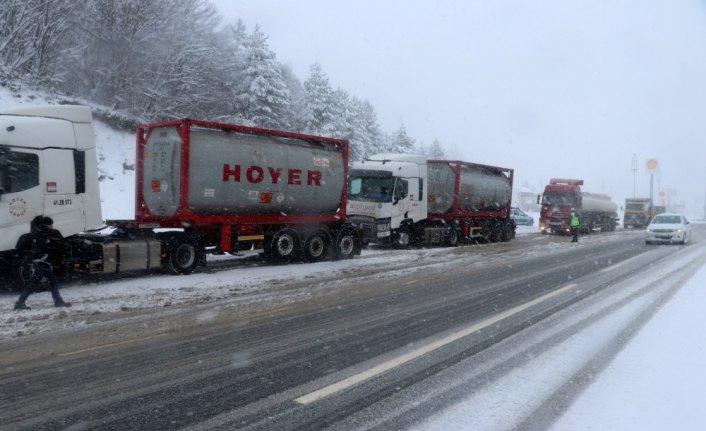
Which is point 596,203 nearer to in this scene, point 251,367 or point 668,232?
point 668,232

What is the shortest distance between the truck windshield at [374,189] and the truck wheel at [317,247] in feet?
12.4

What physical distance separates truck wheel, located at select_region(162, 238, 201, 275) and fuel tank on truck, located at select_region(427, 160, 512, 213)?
1267cm

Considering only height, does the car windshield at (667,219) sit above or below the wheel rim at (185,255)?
above

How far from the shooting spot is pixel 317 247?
Result: 1556 cm

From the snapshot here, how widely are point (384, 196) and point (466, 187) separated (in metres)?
6.18

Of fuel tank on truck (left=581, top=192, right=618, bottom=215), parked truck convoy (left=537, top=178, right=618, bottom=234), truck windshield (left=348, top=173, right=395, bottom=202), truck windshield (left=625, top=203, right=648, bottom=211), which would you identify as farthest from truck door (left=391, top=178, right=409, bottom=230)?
truck windshield (left=625, top=203, right=648, bottom=211)

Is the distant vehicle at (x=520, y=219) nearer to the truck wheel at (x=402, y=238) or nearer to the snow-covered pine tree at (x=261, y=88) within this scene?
the snow-covered pine tree at (x=261, y=88)

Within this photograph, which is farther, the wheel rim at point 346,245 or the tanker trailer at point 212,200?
the wheel rim at point 346,245

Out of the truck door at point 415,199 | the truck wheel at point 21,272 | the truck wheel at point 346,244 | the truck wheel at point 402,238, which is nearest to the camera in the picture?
the truck wheel at point 21,272

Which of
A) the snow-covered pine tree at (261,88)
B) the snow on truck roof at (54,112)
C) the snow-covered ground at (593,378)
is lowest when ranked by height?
the snow-covered ground at (593,378)

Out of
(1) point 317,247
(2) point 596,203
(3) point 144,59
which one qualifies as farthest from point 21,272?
(2) point 596,203

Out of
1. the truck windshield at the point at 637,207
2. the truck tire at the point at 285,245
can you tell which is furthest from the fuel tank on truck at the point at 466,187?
the truck windshield at the point at 637,207

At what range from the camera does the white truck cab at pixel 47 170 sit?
9.30 meters

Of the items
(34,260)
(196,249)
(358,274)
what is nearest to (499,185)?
(358,274)
